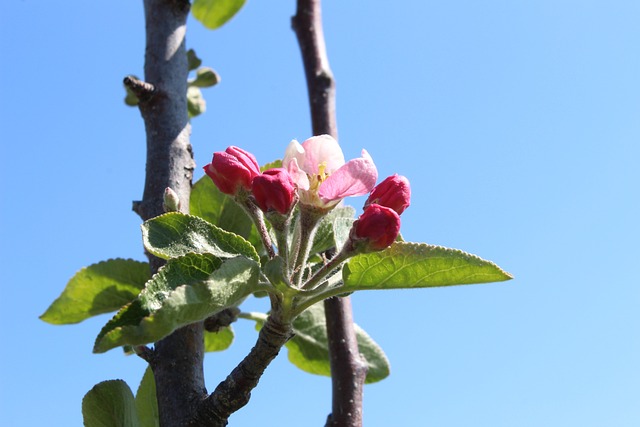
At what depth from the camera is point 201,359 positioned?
149 cm

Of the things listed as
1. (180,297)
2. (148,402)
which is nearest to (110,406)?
(148,402)

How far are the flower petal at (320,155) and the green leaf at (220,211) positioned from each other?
12.7 inches

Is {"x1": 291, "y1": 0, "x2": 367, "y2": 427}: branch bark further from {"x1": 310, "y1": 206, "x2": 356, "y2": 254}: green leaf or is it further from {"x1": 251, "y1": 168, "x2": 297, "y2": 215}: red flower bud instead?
{"x1": 251, "y1": 168, "x2": 297, "y2": 215}: red flower bud

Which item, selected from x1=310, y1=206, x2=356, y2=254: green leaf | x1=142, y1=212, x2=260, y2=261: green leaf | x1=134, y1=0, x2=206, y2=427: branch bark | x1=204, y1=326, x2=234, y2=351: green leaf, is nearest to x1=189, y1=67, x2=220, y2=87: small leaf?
x1=134, y1=0, x2=206, y2=427: branch bark

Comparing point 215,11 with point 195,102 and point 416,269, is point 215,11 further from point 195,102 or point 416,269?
point 416,269

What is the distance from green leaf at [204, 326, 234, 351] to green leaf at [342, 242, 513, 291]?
0.94 m

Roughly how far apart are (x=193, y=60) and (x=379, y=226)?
1.68 m

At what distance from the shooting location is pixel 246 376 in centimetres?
130

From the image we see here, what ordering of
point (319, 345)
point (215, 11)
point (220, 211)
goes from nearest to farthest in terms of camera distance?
point (220, 211) → point (319, 345) → point (215, 11)

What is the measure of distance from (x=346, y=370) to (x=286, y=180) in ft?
2.50

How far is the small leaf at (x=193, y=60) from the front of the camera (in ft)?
8.57

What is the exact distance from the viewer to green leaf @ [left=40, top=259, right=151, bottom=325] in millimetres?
1721

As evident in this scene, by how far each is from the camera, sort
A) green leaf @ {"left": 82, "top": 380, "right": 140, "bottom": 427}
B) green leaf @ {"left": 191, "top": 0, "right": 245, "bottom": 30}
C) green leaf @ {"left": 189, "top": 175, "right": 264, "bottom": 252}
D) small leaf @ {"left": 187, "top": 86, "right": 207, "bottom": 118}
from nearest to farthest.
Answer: green leaf @ {"left": 82, "top": 380, "right": 140, "bottom": 427} → green leaf @ {"left": 189, "top": 175, "right": 264, "bottom": 252} → small leaf @ {"left": 187, "top": 86, "right": 207, "bottom": 118} → green leaf @ {"left": 191, "top": 0, "right": 245, "bottom": 30}

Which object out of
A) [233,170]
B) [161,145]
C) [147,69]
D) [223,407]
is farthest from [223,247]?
[147,69]
